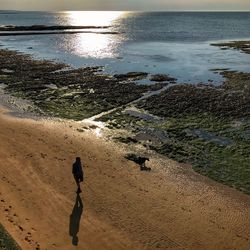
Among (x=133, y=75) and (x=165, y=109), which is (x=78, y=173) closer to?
(x=165, y=109)

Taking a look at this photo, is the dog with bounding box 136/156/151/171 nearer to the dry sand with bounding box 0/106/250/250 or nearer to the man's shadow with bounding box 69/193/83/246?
the dry sand with bounding box 0/106/250/250

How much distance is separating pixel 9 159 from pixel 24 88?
63.2 feet

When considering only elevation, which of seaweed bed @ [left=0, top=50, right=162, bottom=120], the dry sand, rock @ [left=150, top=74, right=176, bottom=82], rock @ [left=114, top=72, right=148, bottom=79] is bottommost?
the dry sand

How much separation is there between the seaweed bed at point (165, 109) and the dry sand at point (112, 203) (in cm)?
216

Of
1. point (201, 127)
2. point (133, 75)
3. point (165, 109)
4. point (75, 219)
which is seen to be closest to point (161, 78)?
point (133, 75)

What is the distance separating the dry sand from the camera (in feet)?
48.1

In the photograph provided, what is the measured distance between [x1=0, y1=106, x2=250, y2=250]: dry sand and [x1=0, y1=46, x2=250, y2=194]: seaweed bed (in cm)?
216

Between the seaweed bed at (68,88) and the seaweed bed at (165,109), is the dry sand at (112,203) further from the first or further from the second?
the seaweed bed at (68,88)

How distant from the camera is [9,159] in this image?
2114 centimetres

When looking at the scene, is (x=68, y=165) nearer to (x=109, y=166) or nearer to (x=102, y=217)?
(x=109, y=166)

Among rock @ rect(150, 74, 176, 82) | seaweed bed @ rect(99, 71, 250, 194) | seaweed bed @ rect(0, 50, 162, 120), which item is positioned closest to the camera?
seaweed bed @ rect(99, 71, 250, 194)

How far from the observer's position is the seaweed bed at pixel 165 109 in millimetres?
22844

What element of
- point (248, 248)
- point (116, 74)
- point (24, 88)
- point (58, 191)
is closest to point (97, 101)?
point (24, 88)

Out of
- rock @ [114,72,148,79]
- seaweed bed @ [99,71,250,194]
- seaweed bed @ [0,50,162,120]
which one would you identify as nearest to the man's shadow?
seaweed bed @ [99,71,250,194]
